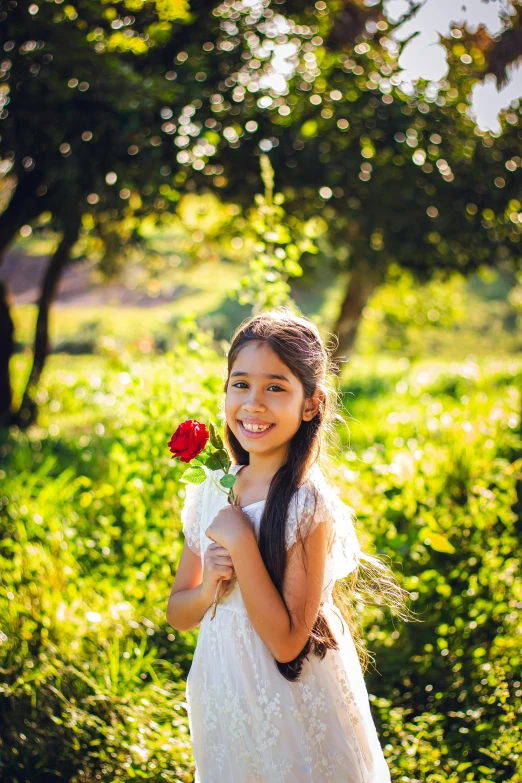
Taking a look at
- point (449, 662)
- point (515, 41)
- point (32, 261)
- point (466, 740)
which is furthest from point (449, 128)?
point (32, 261)

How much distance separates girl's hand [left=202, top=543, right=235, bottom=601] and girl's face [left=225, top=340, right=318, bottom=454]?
27 cm

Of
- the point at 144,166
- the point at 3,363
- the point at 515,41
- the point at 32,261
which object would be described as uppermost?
the point at 515,41

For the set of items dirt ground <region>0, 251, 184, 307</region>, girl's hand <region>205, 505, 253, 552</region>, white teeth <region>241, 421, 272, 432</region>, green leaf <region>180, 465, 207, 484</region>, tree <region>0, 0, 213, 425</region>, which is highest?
tree <region>0, 0, 213, 425</region>

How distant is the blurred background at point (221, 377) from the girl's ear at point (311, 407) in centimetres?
51

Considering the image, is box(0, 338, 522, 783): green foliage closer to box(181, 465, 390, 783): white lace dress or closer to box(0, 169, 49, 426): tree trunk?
box(181, 465, 390, 783): white lace dress

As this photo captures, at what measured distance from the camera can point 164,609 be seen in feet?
11.6

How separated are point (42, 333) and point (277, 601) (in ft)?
22.9

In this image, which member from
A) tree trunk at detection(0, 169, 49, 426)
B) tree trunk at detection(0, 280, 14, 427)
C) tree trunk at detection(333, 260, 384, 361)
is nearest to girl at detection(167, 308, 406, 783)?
tree trunk at detection(0, 169, 49, 426)

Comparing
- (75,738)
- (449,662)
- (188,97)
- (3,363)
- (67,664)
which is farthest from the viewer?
(3,363)

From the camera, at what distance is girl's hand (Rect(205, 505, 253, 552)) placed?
1.73m

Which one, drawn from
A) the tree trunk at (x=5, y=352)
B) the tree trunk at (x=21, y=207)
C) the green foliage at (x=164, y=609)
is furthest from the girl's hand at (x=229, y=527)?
the tree trunk at (x=5, y=352)

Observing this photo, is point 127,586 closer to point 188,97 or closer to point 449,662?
point 449,662

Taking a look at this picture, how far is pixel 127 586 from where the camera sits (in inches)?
143

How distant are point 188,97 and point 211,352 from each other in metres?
2.82
